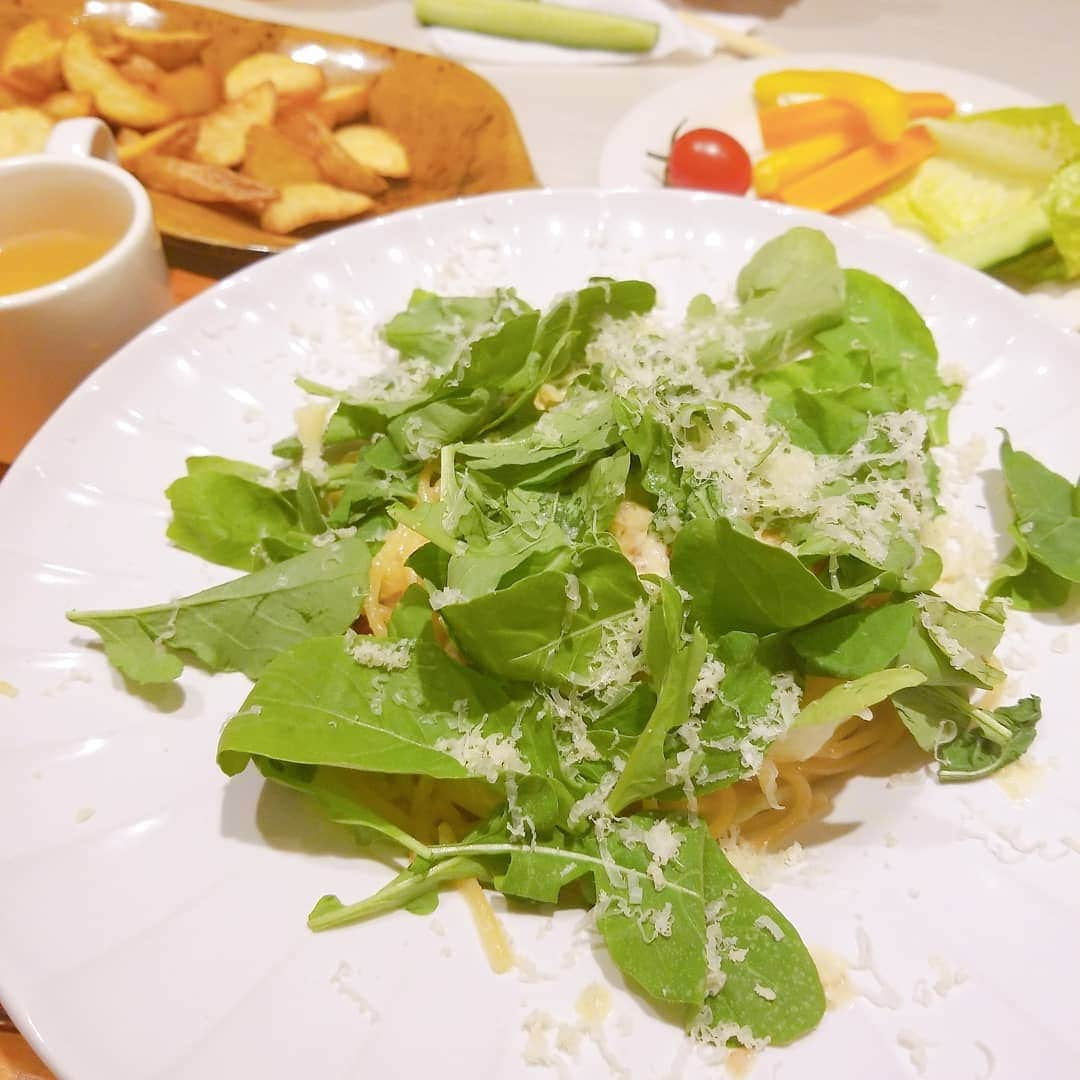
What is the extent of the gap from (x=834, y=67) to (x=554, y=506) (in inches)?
98.9

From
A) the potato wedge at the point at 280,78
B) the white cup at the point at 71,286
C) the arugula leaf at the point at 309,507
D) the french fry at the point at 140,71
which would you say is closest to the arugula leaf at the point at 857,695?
the arugula leaf at the point at 309,507

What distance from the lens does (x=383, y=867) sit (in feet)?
4.16

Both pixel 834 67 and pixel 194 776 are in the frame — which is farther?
pixel 834 67

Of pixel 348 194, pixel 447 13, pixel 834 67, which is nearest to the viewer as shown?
pixel 348 194

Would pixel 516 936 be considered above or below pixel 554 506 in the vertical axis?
below

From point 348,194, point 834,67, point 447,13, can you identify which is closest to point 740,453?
point 348,194

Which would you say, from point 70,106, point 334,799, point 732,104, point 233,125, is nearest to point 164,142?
point 233,125

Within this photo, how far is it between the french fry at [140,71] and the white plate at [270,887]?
5.59 ft

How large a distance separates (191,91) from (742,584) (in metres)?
2.61

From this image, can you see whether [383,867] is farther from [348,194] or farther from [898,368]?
[348,194]

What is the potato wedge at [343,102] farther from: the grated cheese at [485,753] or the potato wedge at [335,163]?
the grated cheese at [485,753]

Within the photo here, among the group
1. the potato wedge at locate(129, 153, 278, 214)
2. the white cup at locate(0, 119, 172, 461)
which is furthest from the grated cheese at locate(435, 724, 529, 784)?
the potato wedge at locate(129, 153, 278, 214)

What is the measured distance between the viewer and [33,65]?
281 cm

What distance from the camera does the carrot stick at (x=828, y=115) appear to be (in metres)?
3.03
